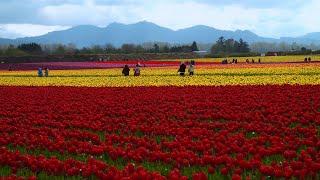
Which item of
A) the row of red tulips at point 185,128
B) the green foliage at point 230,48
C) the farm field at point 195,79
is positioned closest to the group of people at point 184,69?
the farm field at point 195,79

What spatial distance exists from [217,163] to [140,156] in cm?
145

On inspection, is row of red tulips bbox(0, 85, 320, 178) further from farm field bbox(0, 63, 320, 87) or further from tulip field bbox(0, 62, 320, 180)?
farm field bbox(0, 63, 320, 87)

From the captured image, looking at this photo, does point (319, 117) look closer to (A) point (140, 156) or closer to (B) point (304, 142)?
(B) point (304, 142)

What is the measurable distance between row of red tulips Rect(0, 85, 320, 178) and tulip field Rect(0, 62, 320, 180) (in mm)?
23

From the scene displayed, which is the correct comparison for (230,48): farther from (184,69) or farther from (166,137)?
(166,137)

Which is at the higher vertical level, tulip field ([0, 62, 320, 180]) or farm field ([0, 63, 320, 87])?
tulip field ([0, 62, 320, 180])

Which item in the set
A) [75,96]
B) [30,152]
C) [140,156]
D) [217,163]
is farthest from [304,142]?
[75,96]

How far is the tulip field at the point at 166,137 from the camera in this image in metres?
8.20

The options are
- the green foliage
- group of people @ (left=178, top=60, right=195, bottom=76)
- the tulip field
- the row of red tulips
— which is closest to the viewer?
the tulip field

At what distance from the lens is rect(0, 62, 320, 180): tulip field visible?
820 centimetres

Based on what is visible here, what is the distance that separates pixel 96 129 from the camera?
13.5 meters

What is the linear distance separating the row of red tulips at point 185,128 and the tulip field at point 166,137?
0.02 m

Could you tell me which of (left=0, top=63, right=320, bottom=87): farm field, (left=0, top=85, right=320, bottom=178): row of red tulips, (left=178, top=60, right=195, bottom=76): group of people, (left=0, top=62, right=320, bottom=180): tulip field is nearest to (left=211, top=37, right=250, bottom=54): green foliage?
(left=0, top=63, right=320, bottom=87): farm field

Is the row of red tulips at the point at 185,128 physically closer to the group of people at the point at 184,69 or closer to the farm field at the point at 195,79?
the farm field at the point at 195,79
